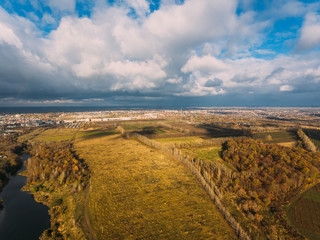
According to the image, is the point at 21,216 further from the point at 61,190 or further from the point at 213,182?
the point at 213,182

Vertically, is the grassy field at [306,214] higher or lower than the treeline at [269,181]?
lower

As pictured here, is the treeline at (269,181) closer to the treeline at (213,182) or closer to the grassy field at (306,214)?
the grassy field at (306,214)

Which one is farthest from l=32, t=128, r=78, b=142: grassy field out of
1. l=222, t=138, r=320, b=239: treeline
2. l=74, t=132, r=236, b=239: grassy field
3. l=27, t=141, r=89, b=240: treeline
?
l=222, t=138, r=320, b=239: treeline

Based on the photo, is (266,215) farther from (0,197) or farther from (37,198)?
(0,197)

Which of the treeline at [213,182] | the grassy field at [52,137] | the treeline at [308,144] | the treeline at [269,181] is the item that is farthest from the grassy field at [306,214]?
the grassy field at [52,137]

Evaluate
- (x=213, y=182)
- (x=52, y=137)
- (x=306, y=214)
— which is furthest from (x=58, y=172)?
(x=52, y=137)

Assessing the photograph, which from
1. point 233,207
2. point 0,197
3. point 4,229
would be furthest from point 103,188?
point 233,207

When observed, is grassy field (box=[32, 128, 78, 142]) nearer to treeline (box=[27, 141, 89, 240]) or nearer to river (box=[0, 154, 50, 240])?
treeline (box=[27, 141, 89, 240])
